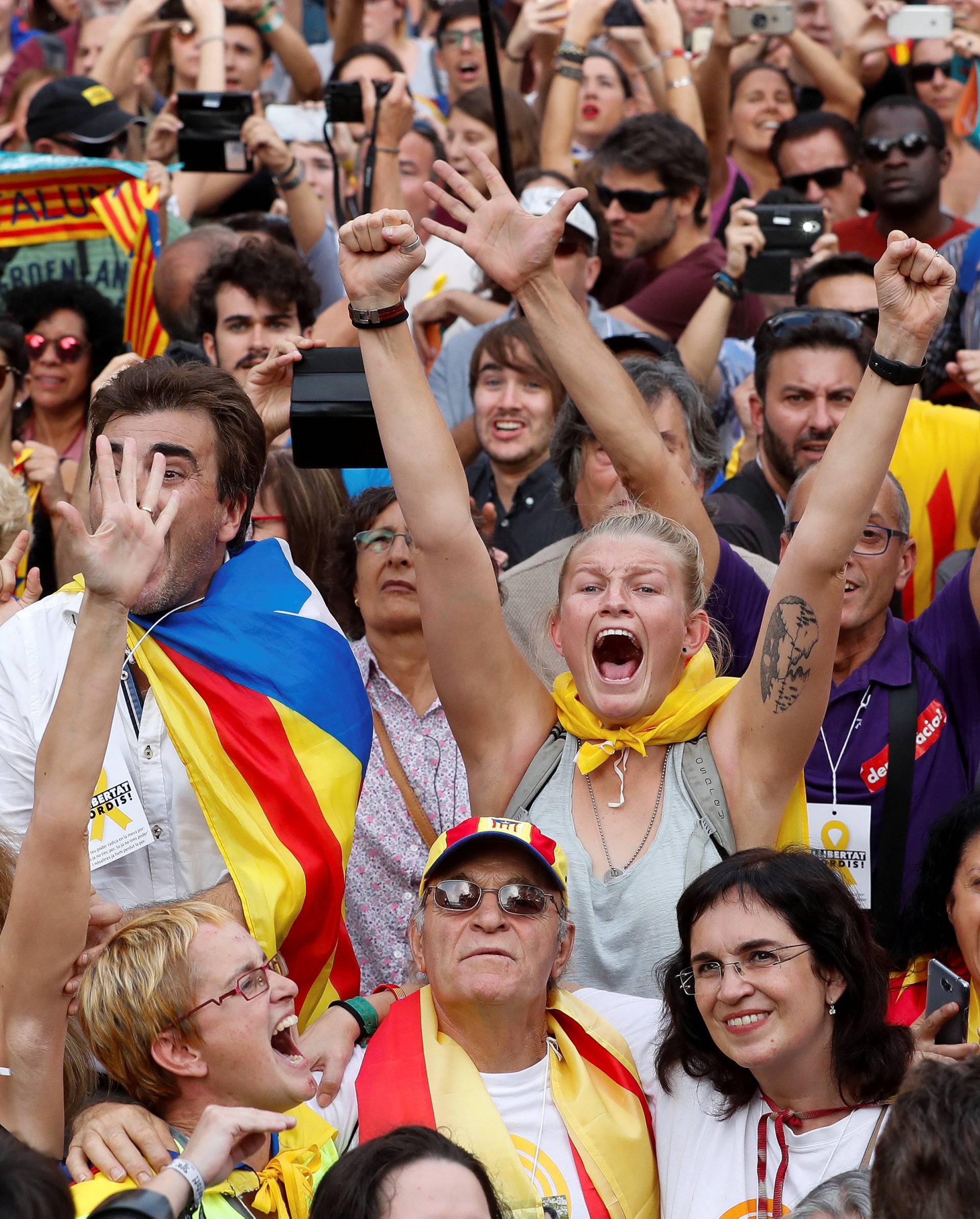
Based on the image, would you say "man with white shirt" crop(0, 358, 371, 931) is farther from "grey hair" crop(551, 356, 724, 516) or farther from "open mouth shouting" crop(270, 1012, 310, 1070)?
"grey hair" crop(551, 356, 724, 516)

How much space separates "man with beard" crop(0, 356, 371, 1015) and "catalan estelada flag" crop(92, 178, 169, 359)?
246 centimetres

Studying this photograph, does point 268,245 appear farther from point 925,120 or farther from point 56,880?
point 56,880

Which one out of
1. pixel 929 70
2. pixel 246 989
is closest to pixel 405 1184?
pixel 246 989

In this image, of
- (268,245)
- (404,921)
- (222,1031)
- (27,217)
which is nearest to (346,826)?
(404,921)

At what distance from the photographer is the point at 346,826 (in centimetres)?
351

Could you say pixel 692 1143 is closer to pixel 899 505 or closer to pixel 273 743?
pixel 273 743

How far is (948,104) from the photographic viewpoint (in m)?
7.66

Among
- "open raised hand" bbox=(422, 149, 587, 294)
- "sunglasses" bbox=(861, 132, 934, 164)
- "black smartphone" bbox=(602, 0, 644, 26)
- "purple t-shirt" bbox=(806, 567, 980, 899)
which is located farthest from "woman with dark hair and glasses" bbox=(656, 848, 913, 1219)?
"black smartphone" bbox=(602, 0, 644, 26)

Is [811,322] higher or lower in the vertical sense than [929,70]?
lower

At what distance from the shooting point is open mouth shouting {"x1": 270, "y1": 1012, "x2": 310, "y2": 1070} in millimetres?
2904

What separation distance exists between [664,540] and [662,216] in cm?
317

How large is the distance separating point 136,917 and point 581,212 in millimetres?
3558

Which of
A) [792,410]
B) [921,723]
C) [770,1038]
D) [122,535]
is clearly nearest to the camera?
[122,535]

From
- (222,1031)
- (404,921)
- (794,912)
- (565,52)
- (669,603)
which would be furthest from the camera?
(565,52)
